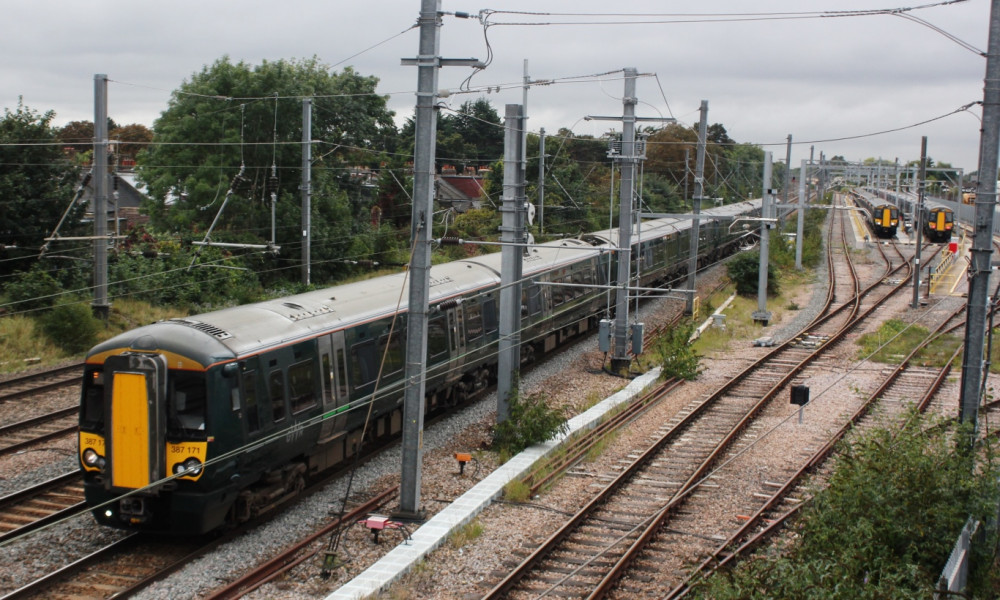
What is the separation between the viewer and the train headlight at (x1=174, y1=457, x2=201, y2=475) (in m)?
9.83

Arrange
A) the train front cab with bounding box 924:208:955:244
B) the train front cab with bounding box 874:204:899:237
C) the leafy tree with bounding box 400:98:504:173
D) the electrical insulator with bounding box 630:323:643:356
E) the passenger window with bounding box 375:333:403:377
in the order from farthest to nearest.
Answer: the leafy tree with bounding box 400:98:504:173 < the train front cab with bounding box 874:204:899:237 < the train front cab with bounding box 924:208:955:244 < the electrical insulator with bounding box 630:323:643:356 < the passenger window with bounding box 375:333:403:377

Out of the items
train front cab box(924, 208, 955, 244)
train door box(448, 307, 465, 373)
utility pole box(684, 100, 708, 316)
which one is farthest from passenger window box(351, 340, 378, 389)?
train front cab box(924, 208, 955, 244)

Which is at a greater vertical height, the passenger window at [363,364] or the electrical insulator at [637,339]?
the passenger window at [363,364]

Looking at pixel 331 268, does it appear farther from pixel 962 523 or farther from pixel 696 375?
pixel 962 523

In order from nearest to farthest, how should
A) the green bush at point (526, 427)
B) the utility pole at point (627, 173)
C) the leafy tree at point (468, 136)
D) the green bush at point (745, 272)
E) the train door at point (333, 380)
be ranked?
the train door at point (333, 380), the green bush at point (526, 427), the utility pole at point (627, 173), the green bush at point (745, 272), the leafy tree at point (468, 136)

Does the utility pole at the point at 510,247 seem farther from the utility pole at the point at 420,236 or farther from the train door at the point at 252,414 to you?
the train door at the point at 252,414

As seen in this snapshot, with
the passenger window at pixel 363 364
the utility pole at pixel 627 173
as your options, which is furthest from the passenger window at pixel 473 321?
the passenger window at pixel 363 364

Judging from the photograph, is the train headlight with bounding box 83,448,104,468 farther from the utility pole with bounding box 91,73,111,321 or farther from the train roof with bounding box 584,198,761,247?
the train roof with bounding box 584,198,761,247

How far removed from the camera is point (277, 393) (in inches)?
440

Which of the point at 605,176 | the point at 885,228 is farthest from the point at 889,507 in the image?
the point at 605,176

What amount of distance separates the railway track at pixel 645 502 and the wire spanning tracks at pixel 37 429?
794cm

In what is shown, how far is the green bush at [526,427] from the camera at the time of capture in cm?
1482

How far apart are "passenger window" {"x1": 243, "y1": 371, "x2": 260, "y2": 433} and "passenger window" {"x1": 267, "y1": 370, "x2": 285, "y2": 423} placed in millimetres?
308

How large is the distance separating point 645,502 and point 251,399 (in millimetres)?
5561
